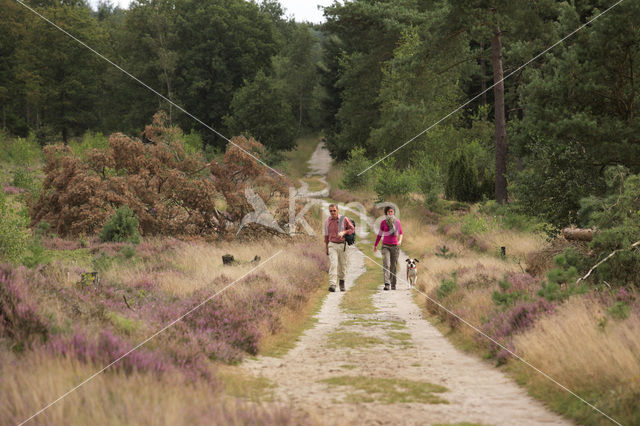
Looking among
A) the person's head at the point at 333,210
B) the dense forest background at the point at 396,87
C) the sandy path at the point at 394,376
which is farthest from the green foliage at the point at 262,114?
the sandy path at the point at 394,376

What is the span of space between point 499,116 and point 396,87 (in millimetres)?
24622

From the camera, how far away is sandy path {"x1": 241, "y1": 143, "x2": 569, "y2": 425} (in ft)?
19.5

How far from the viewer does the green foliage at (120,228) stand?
20.7 metres

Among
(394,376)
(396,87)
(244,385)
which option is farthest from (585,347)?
(396,87)

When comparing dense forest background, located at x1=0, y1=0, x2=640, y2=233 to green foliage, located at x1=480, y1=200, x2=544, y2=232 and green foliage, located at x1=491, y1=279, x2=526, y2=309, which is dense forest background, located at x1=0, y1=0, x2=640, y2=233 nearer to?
green foliage, located at x1=480, y1=200, x2=544, y2=232

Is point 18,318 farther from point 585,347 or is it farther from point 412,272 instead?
point 412,272

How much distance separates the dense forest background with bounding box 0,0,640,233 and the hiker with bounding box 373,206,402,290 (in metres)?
4.82

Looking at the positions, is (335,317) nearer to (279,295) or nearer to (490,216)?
(279,295)

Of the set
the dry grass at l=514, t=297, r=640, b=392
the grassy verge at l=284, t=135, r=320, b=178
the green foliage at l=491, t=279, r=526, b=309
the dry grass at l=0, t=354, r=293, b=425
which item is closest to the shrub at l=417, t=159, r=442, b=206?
the green foliage at l=491, t=279, r=526, b=309

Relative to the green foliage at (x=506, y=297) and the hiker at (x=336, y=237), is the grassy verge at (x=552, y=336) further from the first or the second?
the hiker at (x=336, y=237)

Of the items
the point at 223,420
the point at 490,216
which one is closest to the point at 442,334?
the point at 223,420

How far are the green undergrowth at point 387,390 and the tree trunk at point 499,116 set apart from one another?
20.4 metres

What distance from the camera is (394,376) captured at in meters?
7.62

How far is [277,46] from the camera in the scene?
280 feet
